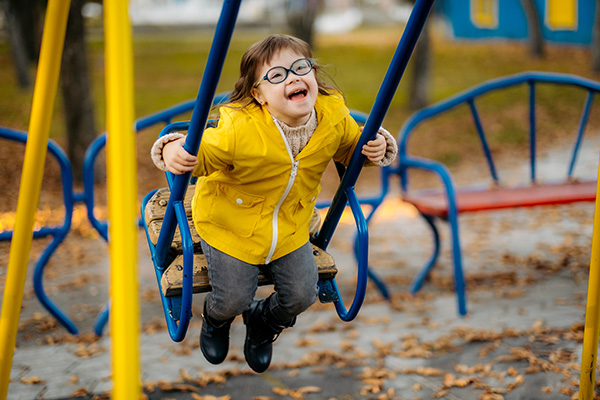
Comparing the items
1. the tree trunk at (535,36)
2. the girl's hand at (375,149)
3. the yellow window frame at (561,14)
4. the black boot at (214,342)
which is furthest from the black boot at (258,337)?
the yellow window frame at (561,14)

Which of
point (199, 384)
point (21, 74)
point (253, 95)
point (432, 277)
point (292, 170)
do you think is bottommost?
point (199, 384)

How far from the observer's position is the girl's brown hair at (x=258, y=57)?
90.0 inches

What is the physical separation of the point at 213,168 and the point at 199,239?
53cm

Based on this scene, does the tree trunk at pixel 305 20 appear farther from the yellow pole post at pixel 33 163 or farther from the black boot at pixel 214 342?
the yellow pole post at pixel 33 163

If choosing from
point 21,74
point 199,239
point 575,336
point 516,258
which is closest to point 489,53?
point 21,74

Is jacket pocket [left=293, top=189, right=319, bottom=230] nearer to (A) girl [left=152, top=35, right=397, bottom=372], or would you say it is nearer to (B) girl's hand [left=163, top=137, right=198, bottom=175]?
(A) girl [left=152, top=35, right=397, bottom=372]

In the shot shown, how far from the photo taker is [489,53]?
17500 mm

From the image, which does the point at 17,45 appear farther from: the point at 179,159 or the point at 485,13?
the point at 485,13

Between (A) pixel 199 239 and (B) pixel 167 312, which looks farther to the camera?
(A) pixel 199 239

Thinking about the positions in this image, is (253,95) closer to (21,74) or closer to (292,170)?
(292,170)

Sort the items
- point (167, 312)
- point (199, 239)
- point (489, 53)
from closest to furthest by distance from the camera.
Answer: point (167, 312) < point (199, 239) < point (489, 53)

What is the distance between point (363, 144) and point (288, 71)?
0.38 m

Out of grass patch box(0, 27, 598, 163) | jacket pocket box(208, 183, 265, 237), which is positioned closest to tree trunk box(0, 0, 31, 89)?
grass patch box(0, 27, 598, 163)

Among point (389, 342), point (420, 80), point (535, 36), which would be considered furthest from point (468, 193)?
point (535, 36)
